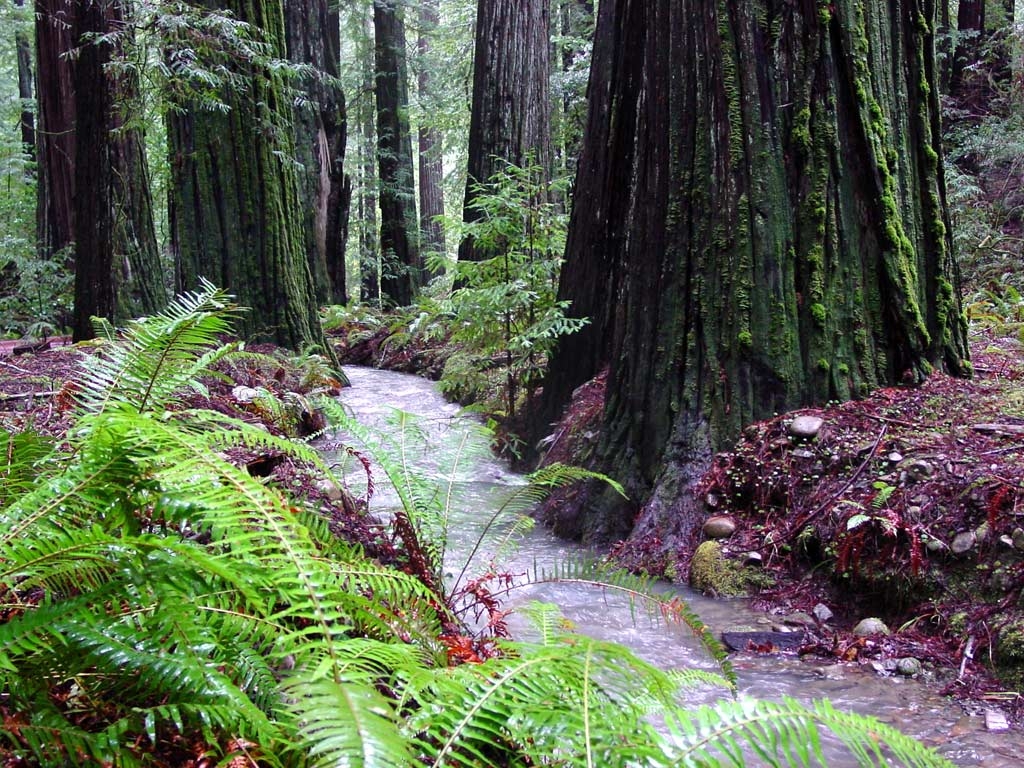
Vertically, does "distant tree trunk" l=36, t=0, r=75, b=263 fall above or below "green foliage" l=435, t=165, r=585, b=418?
above

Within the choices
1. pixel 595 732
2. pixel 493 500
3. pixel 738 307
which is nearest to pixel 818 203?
pixel 738 307

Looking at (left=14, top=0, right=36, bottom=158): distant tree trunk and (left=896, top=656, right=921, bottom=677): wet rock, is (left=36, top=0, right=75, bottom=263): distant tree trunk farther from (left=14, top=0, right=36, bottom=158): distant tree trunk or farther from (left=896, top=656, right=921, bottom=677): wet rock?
(left=896, top=656, right=921, bottom=677): wet rock

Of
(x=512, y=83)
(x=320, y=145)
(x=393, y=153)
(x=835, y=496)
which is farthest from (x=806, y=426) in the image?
(x=393, y=153)

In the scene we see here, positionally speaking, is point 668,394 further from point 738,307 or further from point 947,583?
point 947,583

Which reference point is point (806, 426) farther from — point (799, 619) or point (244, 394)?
point (244, 394)

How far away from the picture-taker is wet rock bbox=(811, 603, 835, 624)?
3191 millimetres

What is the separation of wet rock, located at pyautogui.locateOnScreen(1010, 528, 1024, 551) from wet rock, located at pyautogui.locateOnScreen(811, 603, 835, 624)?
0.73 metres

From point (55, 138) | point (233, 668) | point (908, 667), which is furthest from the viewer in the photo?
point (55, 138)

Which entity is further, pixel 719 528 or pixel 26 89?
pixel 26 89

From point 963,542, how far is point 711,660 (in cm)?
109

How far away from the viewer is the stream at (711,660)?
7.70 feet

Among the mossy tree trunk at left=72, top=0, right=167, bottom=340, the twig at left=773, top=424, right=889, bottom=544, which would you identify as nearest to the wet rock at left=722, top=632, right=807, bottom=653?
the twig at left=773, top=424, right=889, bottom=544

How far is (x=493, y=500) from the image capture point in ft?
16.7

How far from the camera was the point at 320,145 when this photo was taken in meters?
14.0
